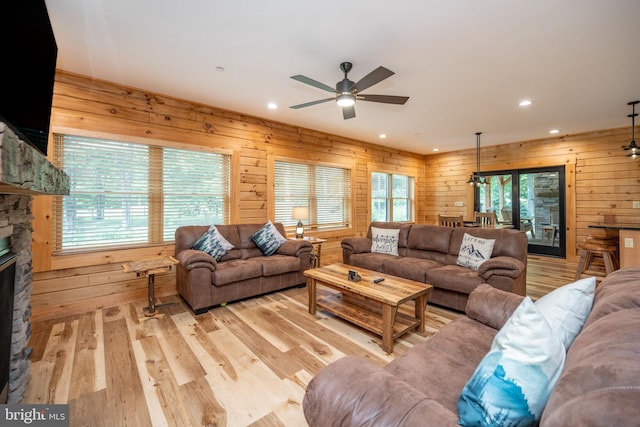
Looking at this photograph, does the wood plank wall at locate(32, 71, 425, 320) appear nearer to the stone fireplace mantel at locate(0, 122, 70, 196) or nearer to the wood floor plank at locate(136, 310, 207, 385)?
the wood floor plank at locate(136, 310, 207, 385)

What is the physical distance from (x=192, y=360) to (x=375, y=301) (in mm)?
1661

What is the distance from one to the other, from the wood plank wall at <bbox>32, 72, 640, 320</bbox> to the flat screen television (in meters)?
1.48

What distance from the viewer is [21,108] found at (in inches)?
62.8

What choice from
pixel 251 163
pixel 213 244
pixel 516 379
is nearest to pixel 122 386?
pixel 213 244

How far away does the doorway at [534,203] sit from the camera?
19.7 feet

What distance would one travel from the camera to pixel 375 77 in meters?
2.41

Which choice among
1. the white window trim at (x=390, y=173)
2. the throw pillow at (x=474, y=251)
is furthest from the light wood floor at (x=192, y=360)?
the white window trim at (x=390, y=173)

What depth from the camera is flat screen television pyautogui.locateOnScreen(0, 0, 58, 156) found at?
1.37 m

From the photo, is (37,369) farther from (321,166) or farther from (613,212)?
(613,212)

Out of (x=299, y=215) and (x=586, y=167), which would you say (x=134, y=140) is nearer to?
(x=299, y=215)

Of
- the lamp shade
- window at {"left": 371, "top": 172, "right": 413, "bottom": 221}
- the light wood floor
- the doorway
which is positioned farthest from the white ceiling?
window at {"left": 371, "top": 172, "right": 413, "bottom": 221}

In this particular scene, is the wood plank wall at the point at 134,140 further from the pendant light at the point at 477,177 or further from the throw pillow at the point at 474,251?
the pendant light at the point at 477,177

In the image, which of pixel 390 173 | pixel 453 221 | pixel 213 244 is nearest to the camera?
pixel 213 244

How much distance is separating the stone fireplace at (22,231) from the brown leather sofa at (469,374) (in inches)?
54.2
